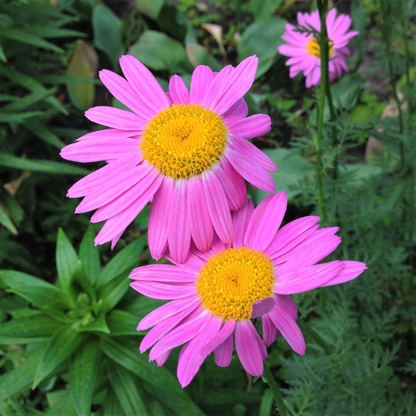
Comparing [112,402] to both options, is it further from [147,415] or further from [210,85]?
[210,85]

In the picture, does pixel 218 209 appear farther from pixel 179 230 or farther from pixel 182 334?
pixel 182 334

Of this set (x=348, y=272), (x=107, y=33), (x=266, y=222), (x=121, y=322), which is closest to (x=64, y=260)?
(x=121, y=322)

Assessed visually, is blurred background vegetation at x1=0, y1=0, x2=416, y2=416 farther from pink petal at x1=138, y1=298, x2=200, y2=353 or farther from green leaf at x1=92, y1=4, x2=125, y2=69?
pink petal at x1=138, y1=298, x2=200, y2=353

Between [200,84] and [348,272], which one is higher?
[200,84]

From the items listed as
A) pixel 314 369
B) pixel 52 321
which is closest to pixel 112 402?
pixel 52 321

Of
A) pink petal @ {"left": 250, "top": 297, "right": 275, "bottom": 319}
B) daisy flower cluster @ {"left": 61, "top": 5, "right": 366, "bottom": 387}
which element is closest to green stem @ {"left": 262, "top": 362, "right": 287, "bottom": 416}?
daisy flower cluster @ {"left": 61, "top": 5, "right": 366, "bottom": 387}

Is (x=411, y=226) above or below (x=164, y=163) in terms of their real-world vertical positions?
below
